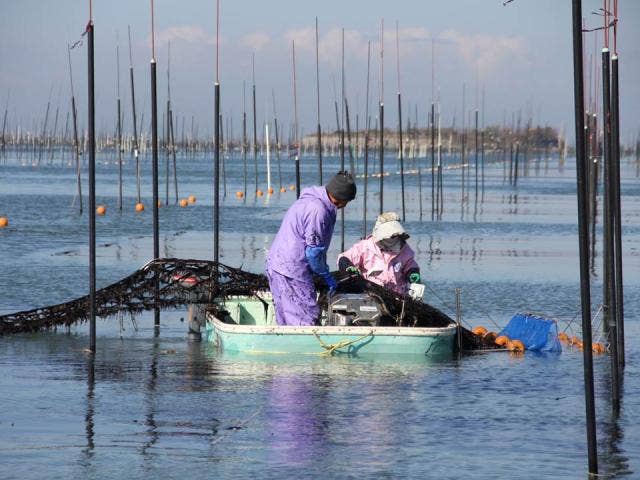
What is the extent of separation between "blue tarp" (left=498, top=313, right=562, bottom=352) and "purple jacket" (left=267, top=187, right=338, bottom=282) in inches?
95.8

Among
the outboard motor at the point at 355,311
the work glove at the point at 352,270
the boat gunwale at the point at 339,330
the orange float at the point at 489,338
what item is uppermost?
the work glove at the point at 352,270

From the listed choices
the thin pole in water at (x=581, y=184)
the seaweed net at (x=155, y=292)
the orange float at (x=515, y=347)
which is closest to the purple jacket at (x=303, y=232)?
the seaweed net at (x=155, y=292)

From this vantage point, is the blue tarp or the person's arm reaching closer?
the person's arm reaching

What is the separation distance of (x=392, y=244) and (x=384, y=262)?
0.91ft

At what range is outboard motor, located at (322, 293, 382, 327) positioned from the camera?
39.9 feet

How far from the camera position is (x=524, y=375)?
38.5ft

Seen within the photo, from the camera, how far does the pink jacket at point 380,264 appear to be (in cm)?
1304

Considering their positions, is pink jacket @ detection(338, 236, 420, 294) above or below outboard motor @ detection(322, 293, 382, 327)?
above

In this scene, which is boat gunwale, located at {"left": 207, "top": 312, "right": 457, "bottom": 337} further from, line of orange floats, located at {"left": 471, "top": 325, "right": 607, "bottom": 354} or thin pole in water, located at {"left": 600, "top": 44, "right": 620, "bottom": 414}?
thin pole in water, located at {"left": 600, "top": 44, "right": 620, "bottom": 414}

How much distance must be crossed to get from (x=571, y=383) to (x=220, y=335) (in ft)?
10.1

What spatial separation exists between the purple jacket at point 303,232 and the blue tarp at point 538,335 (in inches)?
95.8

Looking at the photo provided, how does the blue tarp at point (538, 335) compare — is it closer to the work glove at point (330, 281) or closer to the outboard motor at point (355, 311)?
the outboard motor at point (355, 311)

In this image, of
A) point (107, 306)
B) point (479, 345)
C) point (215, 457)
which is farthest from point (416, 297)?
point (215, 457)

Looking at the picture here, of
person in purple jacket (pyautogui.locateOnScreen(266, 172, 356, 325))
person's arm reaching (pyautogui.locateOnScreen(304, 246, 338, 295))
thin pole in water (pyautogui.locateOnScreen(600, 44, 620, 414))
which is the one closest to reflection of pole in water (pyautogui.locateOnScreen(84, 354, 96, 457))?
person in purple jacket (pyautogui.locateOnScreen(266, 172, 356, 325))
